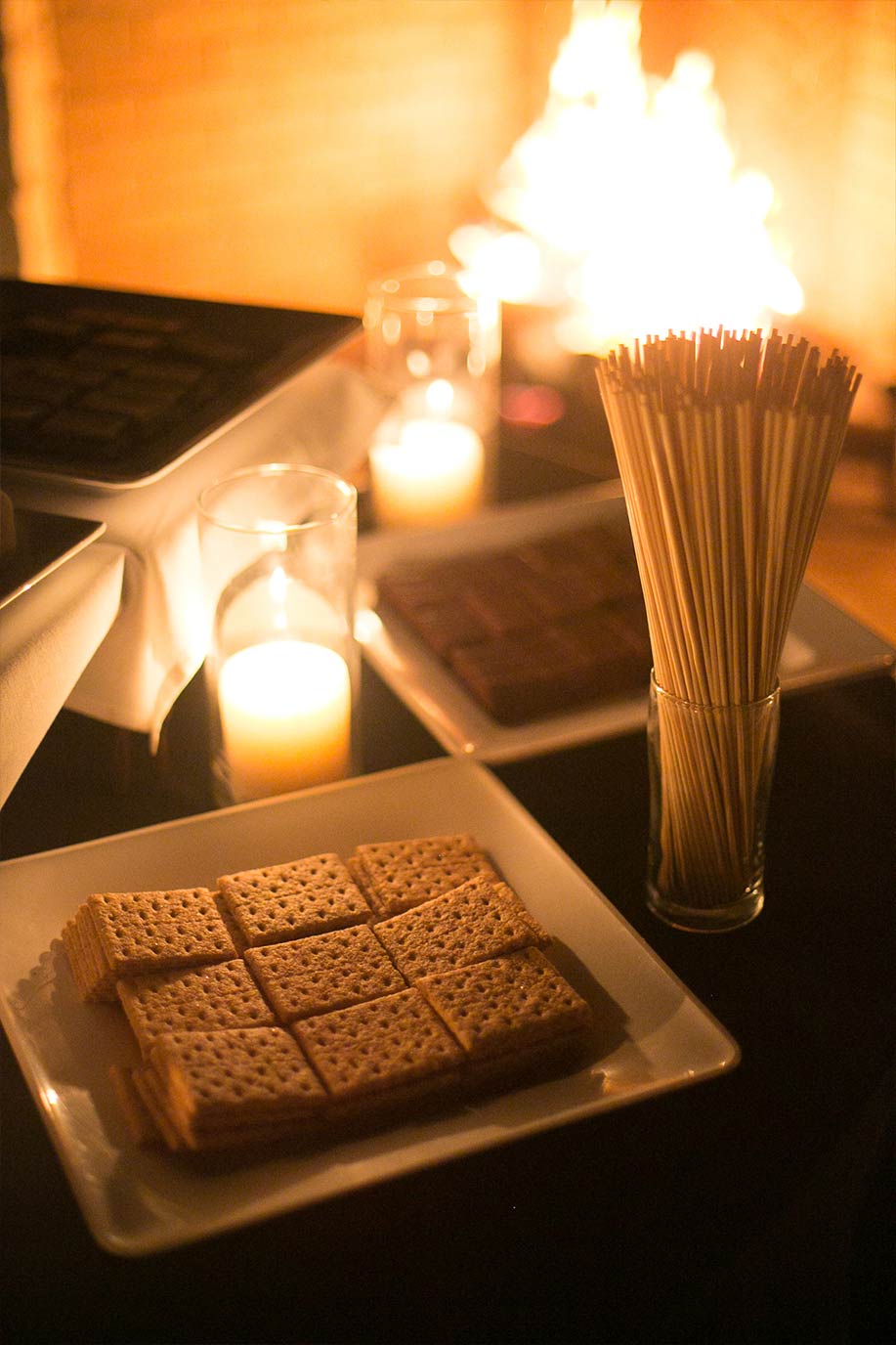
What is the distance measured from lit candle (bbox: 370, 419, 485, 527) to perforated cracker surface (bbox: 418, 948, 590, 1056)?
2.51ft

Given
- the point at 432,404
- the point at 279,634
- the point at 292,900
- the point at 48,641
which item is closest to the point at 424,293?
the point at 432,404

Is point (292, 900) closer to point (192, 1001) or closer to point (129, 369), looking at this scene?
point (192, 1001)

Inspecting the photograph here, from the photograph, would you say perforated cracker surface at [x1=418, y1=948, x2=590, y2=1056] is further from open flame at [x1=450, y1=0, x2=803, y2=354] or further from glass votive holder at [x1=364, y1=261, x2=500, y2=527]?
open flame at [x1=450, y1=0, x2=803, y2=354]

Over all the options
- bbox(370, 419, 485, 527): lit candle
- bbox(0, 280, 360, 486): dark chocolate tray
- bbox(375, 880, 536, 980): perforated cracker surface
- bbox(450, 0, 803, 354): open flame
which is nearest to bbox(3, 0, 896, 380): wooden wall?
bbox(450, 0, 803, 354): open flame

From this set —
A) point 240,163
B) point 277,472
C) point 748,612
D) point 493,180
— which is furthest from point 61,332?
point 493,180

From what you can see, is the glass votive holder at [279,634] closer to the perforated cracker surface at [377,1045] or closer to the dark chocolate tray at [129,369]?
the dark chocolate tray at [129,369]

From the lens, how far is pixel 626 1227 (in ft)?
2.14

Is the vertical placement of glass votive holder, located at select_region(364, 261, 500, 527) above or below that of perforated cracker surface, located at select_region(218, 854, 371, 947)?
above

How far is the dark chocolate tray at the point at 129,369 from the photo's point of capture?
0.96 metres

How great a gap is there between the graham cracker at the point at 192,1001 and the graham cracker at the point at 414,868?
103 millimetres

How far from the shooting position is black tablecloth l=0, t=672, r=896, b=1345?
2.01 ft

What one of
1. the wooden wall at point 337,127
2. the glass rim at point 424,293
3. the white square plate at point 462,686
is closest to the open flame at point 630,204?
the wooden wall at point 337,127

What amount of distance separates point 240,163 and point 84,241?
14.7 inches

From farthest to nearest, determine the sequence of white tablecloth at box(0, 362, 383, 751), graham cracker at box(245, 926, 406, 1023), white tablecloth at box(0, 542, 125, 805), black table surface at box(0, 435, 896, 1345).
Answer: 1. white tablecloth at box(0, 362, 383, 751)
2. white tablecloth at box(0, 542, 125, 805)
3. graham cracker at box(245, 926, 406, 1023)
4. black table surface at box(0, 435, 896, 1345)
